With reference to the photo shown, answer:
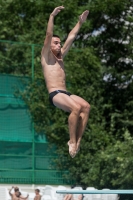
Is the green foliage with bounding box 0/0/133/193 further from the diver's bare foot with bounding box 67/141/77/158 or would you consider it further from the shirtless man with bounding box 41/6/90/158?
the diver's bare foot with bounding box 67/141/77/158

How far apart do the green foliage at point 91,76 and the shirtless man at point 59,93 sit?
8445 mm

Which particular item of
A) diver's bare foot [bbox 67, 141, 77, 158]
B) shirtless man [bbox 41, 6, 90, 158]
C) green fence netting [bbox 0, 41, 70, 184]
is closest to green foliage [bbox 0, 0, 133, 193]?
green fence netting [bbox 0, 41, 70, 184]

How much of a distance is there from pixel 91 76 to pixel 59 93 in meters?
10.6

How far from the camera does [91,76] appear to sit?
72.1ft

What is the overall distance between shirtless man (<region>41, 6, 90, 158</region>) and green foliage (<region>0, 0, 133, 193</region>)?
27.7 ft

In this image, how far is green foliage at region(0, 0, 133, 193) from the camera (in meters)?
20.6

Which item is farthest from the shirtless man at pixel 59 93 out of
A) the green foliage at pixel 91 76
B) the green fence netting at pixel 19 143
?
the green fence netting at pixel 19 143

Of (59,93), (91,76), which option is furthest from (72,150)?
(91,76)

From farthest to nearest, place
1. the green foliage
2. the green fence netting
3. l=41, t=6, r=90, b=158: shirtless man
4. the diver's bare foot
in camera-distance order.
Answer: the green foliage
the green fence netting
l=41, t=6, r=90, b=158: shirtless man
the diver's bare foot

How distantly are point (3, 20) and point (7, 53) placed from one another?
2345mm

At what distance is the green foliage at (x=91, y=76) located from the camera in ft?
67.7

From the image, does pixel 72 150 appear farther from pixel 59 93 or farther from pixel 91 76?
pixel 91 76

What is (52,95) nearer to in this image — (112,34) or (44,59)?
(44,59)

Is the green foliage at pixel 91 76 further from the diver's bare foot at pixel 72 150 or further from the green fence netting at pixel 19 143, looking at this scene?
the diver's bare foot at pixel 72 150
